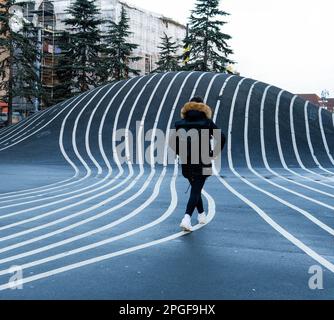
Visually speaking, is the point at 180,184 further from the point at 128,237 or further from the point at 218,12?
the point at 218,12

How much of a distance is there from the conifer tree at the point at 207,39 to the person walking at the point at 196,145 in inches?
1457

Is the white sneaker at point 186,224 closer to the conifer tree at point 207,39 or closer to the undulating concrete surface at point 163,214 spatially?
the undulating concrete surface at point 163,214

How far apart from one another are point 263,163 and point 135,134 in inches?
→ 229

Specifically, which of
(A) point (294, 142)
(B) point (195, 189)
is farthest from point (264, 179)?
(B) point (195, 189)

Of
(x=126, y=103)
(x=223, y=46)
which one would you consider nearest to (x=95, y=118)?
(x=126, y=103)

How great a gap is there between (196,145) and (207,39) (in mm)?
38479

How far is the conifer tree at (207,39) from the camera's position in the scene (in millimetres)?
43062

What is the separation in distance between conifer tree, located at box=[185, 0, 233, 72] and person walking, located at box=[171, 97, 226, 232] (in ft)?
121

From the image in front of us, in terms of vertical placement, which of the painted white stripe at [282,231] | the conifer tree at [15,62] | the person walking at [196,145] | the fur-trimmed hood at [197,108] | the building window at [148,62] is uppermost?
the building window at [148,62]

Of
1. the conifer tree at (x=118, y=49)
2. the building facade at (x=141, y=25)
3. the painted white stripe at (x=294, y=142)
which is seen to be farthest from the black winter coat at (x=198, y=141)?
the building facade at (x=141, y=25)

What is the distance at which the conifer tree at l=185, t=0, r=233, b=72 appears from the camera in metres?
43.1

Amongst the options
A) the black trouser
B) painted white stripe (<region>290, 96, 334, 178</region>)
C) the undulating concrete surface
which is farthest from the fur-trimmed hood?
painted white stripe (<region>290, 96, 334, 178</region>)

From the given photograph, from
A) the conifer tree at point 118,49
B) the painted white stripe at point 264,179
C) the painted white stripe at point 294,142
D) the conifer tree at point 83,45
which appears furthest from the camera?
the conifer tree at point 118,49

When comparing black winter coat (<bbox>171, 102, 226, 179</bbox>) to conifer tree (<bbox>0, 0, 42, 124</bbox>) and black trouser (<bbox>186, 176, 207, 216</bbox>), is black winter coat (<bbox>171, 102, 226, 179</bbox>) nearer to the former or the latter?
black trouser (<bbox>186, 176, 207, 216</bbox>)
